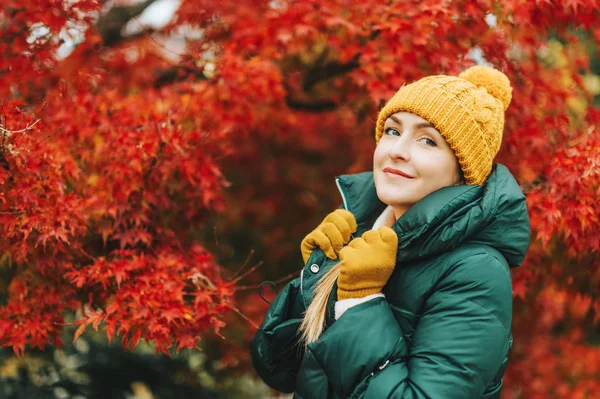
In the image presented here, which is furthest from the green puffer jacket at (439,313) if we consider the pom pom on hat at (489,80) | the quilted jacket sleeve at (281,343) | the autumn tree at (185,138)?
the autumn tree at (185,138)

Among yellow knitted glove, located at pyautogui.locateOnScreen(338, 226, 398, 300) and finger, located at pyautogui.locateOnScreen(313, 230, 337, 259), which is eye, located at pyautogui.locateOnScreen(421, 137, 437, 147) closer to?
yellow knitted glove, located at pyautogui.locateOnScreen(338, 226, 398, 300)

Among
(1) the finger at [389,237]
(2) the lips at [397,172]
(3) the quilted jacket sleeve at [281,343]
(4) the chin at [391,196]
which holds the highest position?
(2) the lips at [397,172]

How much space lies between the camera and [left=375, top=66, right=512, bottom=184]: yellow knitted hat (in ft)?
7.20

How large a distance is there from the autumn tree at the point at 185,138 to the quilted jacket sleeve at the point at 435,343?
33.6 inches

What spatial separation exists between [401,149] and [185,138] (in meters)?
1.25

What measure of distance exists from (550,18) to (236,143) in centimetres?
240

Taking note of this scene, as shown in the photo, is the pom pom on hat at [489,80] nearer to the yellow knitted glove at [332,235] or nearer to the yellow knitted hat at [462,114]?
the yellow knitted hat at [462,114]

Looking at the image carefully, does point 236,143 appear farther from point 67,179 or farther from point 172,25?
point 67,179

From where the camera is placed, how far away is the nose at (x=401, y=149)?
7.27 feet

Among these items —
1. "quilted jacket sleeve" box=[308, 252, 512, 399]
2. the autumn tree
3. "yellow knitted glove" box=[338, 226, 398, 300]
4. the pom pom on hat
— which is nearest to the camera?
"quilted jacket sleeve" box=[308, 252, 512, 399]

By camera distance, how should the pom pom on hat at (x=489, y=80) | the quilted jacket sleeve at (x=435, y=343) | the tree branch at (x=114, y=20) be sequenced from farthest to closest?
the tree branch at (x=114, y=20)
the pom pom on hat at (x=489, y=80)
the quilted jacket sleeve at (x=435, y=343)

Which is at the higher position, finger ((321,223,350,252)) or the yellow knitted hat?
the yellow knitted hat

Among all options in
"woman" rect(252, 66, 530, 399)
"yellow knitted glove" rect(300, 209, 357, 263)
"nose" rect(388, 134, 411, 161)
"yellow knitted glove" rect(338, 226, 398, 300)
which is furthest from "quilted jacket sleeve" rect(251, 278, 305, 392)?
"nose" rect(388, 134, 411, 161)

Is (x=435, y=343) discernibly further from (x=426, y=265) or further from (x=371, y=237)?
(x=371, y=237)
